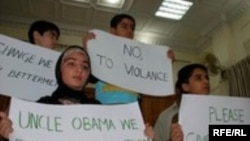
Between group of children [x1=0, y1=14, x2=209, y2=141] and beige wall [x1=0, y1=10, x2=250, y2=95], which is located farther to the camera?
beige wall [x1=0, y1=10, x2=250, y2=95]

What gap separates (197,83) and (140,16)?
3.23 m

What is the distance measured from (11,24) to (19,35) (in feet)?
0.60

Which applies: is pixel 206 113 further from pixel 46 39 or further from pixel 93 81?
pixel 46 39

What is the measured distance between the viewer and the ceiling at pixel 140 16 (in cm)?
489

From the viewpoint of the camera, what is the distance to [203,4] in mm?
4887

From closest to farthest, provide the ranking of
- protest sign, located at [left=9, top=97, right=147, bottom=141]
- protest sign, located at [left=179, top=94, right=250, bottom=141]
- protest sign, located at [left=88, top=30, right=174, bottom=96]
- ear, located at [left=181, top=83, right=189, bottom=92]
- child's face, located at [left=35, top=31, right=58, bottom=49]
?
protest sign, located at [left=9, top=97, right=147, bottom=141]
protest sign, located at [left=179, top=94, right=250, bottom=141]
protest sign, located at [left=88, top=30, right=174, bottom=96]
ear, located at [left=181, top=83, right=189, bottom=92]
child's face, located at [left=35, top=31, right=58, bottom=49]

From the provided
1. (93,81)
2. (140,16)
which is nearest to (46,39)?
(93,81)

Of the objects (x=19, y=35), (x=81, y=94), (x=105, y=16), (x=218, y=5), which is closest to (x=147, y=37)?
(x=105, y=16)

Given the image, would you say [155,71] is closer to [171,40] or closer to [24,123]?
[24,123]

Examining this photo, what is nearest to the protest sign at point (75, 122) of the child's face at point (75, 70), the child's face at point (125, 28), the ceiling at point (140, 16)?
the child's face at point (75, 70)

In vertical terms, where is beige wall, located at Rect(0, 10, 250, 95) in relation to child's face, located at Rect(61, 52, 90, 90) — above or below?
above

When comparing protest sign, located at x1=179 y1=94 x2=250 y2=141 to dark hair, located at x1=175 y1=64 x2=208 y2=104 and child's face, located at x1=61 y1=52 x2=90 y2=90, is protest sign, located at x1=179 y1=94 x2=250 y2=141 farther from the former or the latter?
child's face, located at x1=61 y1=52 x2=90 y2=90

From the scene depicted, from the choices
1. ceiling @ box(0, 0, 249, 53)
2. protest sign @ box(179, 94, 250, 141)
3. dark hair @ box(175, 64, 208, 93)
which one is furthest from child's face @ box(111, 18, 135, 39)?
ceiling @ box(0, 0, 249, 53)

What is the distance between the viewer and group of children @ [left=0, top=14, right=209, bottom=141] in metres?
1.56
